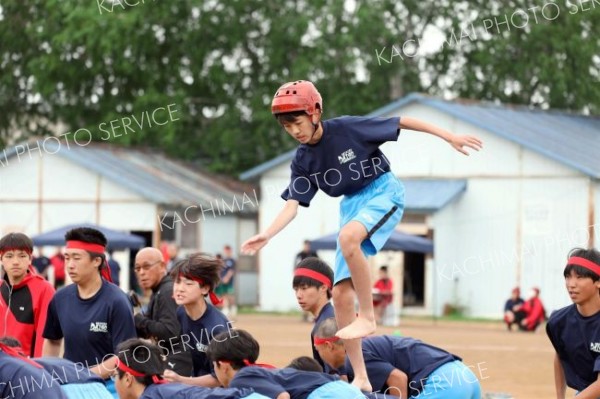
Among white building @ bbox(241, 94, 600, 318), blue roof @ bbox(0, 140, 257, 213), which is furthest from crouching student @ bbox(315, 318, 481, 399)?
blue roof @ bbox(0, 140, 257, 213)

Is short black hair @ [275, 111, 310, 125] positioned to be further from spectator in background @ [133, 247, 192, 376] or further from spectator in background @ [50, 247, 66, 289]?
spectator in background @ [50, 247, 66, 289]

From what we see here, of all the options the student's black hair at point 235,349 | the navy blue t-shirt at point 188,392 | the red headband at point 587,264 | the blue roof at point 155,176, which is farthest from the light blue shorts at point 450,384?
the blue roof at point 155,176

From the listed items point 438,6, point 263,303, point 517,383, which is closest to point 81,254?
point 517,383

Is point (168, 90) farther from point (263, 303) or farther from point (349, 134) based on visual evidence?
point (349, 134)

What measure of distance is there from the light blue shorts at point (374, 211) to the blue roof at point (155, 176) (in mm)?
31983

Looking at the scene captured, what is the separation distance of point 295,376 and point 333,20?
37.7 meters

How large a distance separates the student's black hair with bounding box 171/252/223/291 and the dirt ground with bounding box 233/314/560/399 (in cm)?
327

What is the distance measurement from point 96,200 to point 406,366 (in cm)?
3280

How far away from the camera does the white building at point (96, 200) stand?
41906 mm

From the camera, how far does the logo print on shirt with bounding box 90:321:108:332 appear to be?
10.4 metres

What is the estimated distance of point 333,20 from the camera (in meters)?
46.2

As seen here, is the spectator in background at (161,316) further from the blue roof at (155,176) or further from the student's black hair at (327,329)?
the blue roof at (155,176)

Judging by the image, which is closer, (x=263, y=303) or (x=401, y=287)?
(x=401, y=287)

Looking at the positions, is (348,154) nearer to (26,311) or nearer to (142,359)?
(142,359)
